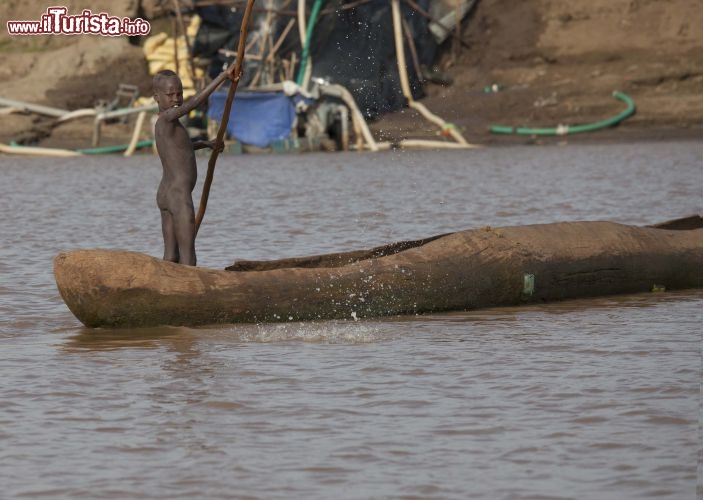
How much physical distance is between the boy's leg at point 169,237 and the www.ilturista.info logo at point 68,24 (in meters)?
21.2

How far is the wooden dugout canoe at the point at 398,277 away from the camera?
668cm

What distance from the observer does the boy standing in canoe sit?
725 cm

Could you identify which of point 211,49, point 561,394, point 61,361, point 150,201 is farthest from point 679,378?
point 211,49

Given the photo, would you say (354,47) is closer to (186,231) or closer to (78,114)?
(78,114)

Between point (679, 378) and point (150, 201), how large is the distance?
34.9 feet

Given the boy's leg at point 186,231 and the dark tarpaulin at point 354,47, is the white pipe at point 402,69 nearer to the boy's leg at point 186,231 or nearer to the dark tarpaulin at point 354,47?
the dark tarpaulin at point 354,47

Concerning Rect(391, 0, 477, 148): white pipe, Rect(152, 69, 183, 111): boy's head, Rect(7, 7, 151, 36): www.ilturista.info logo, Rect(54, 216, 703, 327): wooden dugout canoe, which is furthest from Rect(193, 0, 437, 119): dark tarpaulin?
Rect(152, 69, 183, 111): boy's head

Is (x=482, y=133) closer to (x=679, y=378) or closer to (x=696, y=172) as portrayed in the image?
(x=696, y=172)

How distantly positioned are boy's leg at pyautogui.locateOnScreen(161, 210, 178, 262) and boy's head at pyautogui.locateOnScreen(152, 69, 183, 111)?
0.57m

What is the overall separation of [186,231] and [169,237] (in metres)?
0.12

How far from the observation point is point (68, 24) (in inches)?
1142

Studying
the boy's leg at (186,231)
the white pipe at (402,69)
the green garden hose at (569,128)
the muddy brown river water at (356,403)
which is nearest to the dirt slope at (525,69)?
the green garden hose at (569,128)

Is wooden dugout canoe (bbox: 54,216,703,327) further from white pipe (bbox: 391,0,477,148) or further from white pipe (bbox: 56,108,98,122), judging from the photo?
white pipe (bbox: 56,108,98,122)

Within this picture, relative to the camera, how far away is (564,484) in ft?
13.7
